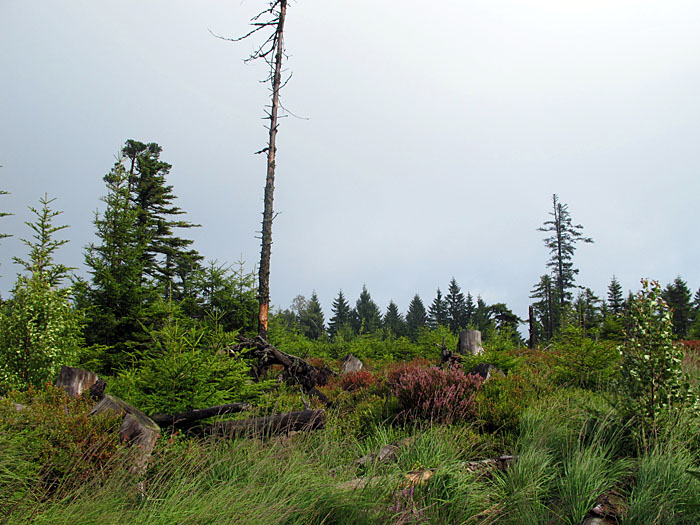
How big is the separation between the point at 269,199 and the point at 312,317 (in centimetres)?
5152

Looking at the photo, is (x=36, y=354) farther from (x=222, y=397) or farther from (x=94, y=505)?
(x=94, y=505)

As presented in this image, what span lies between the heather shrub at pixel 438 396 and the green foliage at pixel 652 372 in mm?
1943

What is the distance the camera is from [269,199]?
12992 millimetres

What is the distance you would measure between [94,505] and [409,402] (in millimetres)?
4314

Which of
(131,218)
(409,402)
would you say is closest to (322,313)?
(131,218)

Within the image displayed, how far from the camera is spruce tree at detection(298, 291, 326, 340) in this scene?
62312 millimetres

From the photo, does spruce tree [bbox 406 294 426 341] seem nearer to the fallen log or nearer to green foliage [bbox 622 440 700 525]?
the fallen log

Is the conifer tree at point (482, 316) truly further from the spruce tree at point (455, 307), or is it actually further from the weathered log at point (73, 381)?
the weathered log at point (73, 381)

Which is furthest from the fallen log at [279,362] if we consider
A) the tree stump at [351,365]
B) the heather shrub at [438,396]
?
the heather shrub at [438,396]

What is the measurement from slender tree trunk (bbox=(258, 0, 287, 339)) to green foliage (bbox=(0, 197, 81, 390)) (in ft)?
15.6

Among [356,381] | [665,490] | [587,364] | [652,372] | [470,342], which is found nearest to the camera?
[665,490]

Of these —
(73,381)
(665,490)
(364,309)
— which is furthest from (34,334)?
(364,309)

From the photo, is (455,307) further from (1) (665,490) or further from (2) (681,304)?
(1) (665,490)

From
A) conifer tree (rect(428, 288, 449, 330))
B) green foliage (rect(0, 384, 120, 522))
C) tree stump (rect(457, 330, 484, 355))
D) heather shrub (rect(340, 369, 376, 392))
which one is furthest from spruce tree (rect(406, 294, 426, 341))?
green foliage (rect(0, 384, 120, 522))
